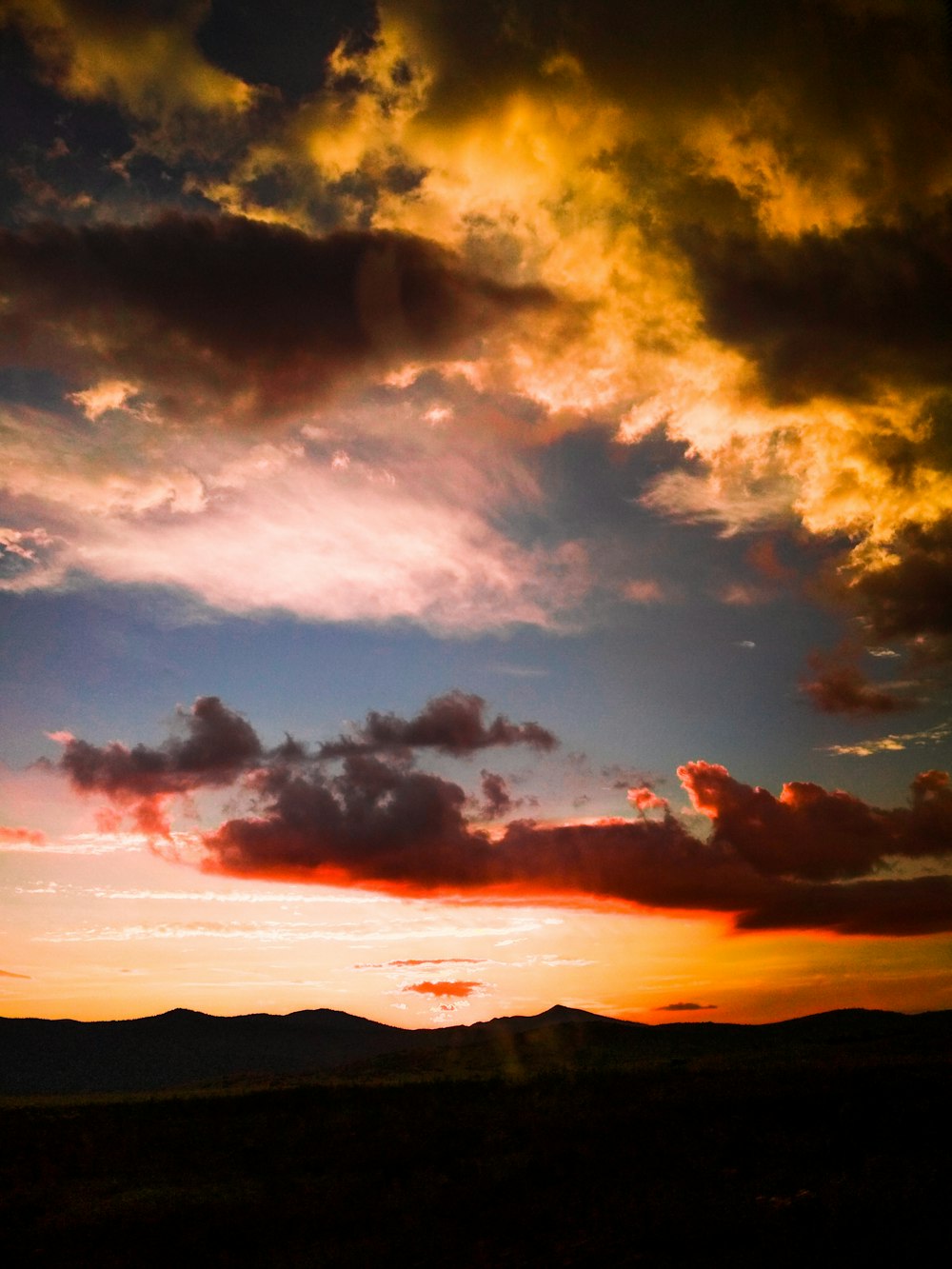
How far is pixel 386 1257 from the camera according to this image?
2103 centimetres

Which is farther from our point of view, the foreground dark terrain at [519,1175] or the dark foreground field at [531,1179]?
the foreground dark terrain at [519,1175]

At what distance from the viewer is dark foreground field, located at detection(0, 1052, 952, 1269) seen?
18.6 metres

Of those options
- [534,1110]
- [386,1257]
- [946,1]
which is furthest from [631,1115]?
[946,1]

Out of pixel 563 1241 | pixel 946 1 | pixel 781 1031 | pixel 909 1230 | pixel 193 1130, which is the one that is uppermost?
pixel 946 1

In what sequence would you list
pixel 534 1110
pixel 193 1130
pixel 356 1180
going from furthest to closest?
1. pixel 193 1130
2. pixel 534 1110
3. pixel 356 1180

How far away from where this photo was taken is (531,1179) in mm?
27422

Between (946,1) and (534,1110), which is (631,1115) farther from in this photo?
(946,1)

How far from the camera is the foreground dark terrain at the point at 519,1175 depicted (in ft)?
61.5

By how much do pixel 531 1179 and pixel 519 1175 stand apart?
2.45 feet

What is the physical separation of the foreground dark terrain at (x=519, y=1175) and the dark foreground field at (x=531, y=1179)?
0.34ft

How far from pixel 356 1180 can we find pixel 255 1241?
6926mm

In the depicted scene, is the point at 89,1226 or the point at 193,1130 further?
the point at 193,1130

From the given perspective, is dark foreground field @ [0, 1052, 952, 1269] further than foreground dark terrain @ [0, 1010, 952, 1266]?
No

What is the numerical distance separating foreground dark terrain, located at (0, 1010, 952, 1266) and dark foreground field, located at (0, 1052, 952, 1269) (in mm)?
104
